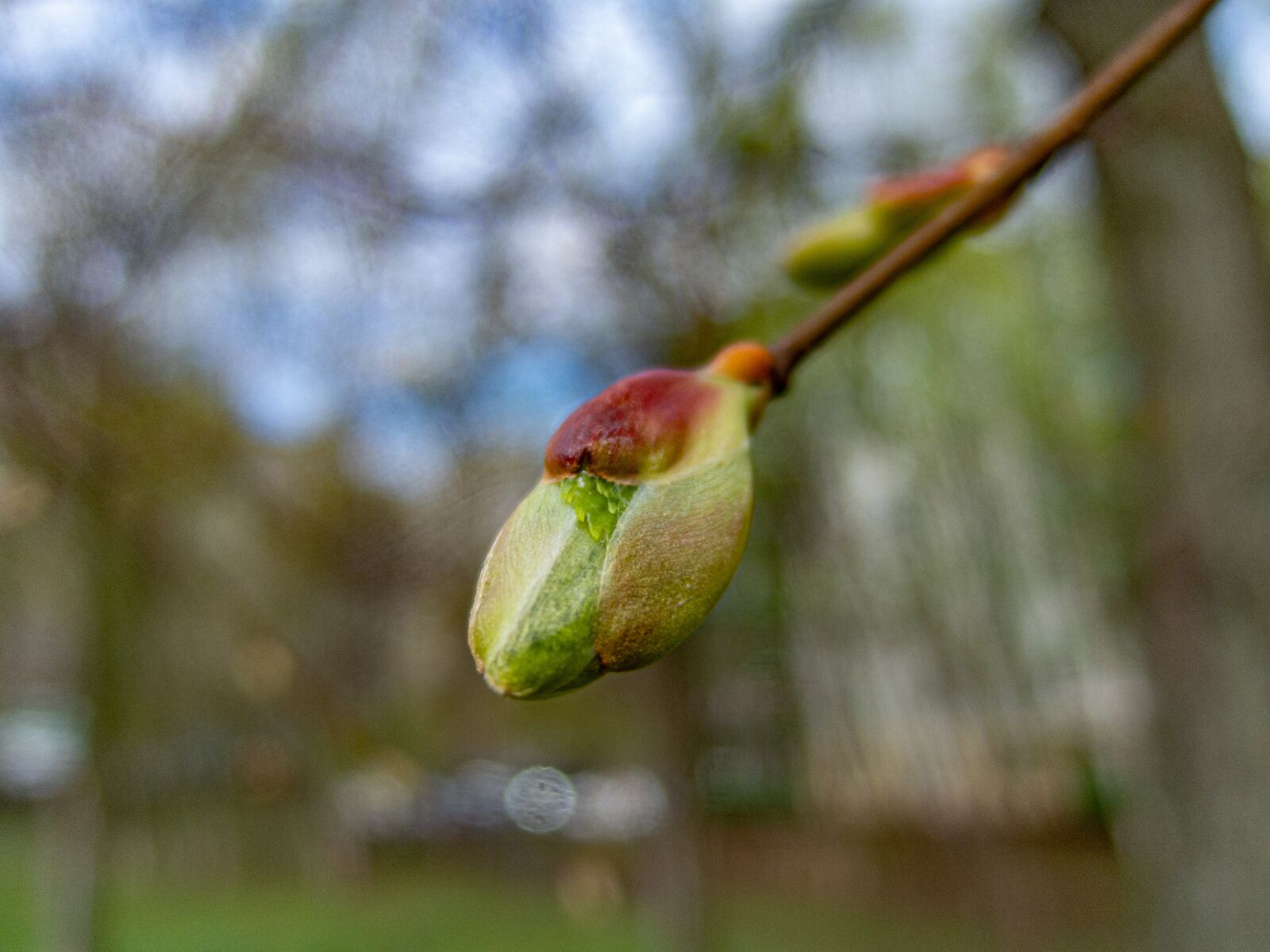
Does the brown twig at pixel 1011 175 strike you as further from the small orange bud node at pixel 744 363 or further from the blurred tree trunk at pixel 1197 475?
the blurred tree trunk at pixel 1197 475

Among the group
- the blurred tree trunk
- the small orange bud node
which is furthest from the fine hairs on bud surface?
the blurred tree trunk

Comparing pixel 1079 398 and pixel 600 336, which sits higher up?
pixel 1079 398

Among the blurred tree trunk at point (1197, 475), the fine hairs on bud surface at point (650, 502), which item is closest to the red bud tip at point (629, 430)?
the fine hairs on bud surface at point (650, 502)

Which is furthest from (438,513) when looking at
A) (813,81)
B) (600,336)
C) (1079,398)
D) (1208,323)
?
(1079,398)

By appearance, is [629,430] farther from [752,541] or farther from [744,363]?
[752,541]

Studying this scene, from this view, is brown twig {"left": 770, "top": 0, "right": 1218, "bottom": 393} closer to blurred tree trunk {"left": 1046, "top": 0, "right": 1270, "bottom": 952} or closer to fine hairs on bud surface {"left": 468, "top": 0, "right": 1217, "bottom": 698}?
fine hairs on bud surface {"left": 468, "top": 0, "right": 1217, "bottom": 698}

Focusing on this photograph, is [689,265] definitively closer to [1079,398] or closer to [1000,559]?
[1000,559]

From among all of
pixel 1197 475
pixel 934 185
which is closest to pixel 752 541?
pixel 1197 475
